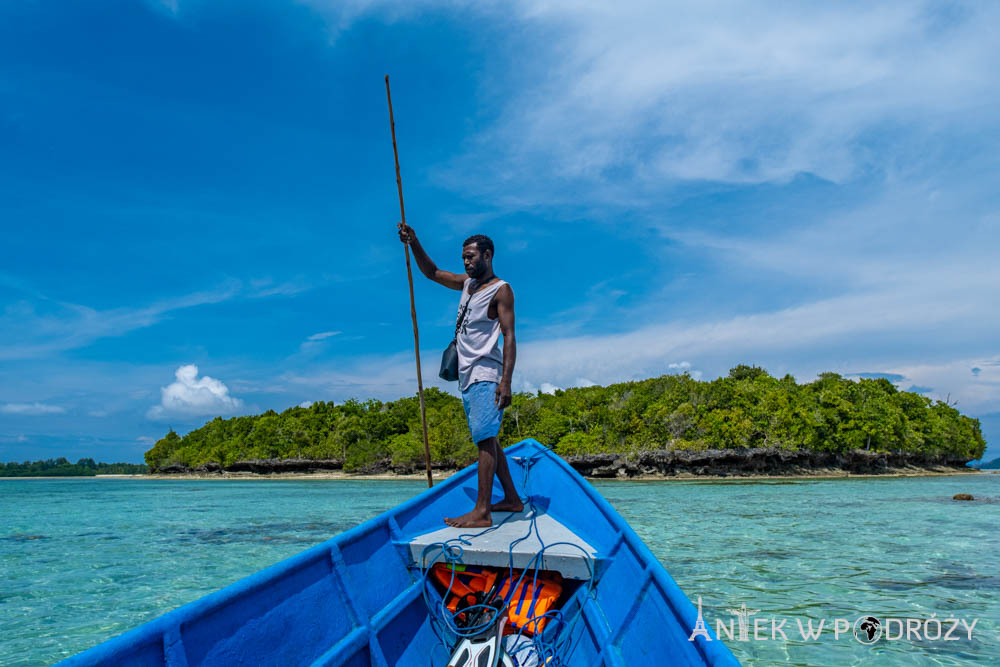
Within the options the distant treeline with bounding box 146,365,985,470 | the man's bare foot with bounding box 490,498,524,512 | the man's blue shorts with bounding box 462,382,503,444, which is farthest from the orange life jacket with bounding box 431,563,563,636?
the distant treeline with bounding box 146,365,985,470

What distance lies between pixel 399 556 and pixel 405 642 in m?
0.53

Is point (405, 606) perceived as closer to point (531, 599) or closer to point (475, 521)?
point (531, 599)

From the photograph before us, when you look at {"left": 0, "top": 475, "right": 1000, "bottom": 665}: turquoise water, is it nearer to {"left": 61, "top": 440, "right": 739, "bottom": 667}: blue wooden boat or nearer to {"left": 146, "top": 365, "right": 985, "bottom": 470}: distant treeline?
{"left": 61, "top": 440, "right": 739, "bottom": 667}: blue wooden boat

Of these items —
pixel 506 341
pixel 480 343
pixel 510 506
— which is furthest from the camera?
pixel 510 506

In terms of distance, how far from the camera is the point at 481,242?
415cm

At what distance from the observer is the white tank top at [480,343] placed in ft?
13.0

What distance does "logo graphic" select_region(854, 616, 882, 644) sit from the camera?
5.38 meters

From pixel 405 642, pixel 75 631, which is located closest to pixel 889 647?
pixel 405 642

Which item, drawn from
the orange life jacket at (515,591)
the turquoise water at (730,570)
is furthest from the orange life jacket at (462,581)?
the turquoise water at (730,570)

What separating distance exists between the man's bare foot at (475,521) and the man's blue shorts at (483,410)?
1.75ft

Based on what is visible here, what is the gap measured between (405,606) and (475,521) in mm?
874

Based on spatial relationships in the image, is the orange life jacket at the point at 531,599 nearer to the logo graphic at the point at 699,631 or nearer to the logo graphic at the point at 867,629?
the logo graphic at the point at 699,631

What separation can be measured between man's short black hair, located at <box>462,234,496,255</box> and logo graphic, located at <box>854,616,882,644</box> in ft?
17.3

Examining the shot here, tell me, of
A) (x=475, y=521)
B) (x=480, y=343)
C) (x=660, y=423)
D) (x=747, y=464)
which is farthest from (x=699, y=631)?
(x=660, y=423)
